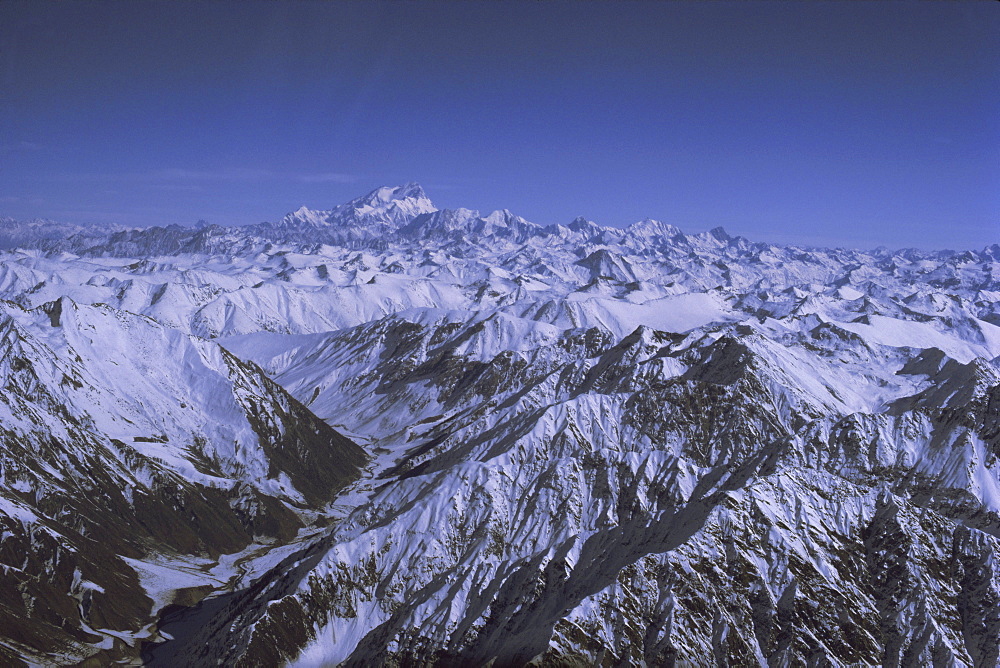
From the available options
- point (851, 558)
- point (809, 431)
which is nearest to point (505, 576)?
point (851, 558)

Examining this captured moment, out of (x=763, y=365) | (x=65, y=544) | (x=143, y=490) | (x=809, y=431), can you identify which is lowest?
(x=65, y=544)

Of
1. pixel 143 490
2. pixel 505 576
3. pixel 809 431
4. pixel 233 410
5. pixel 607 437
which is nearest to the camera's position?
pixel 505 576

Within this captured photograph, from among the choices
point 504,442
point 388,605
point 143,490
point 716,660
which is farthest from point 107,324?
point 716,660

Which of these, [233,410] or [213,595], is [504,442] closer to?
[213,595]

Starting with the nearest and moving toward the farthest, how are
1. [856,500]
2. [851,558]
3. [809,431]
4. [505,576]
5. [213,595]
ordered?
[851,558]
[856,500]
[505,576]
[809,431]
[213,595]

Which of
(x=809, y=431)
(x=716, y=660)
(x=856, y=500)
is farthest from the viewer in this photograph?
(x=809, y=431)

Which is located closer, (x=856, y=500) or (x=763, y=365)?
(x=856, y=500)

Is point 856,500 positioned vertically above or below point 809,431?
below

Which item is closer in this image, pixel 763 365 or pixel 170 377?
pixel 763 365

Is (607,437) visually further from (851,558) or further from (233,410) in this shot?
(233,410)
